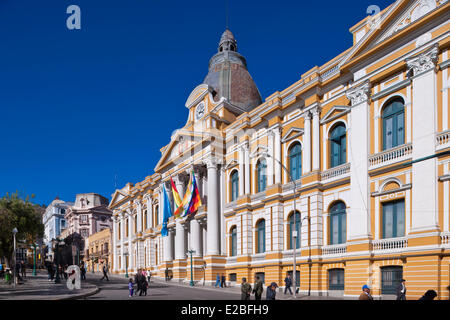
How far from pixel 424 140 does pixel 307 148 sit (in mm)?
10114

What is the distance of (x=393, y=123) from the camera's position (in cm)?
2516

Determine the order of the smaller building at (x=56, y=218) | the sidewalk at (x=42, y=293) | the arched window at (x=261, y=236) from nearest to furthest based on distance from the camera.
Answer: the sidewalk at (x=42, y=293) → the arched window at (x=261, y=236) → the smaller building at (x=56, y=218)

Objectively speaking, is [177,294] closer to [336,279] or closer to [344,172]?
[336,279]

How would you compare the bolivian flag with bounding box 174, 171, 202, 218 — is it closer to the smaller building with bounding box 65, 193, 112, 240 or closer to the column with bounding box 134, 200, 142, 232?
the column with bounding box 134, 200, 142, 232

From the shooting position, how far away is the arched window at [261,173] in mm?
36750

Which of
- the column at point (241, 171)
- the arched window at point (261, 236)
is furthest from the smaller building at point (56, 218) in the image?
the arched window at point (261, 236)

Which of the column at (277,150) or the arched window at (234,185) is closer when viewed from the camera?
the column at (277,150)

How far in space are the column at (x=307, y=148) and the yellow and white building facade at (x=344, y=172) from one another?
8 cm

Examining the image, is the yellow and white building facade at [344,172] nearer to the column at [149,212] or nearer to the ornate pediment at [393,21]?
the ornate pediment at [393,21]

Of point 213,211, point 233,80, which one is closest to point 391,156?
point 213,211

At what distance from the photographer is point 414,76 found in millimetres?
23250

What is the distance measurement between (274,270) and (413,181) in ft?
46.1
